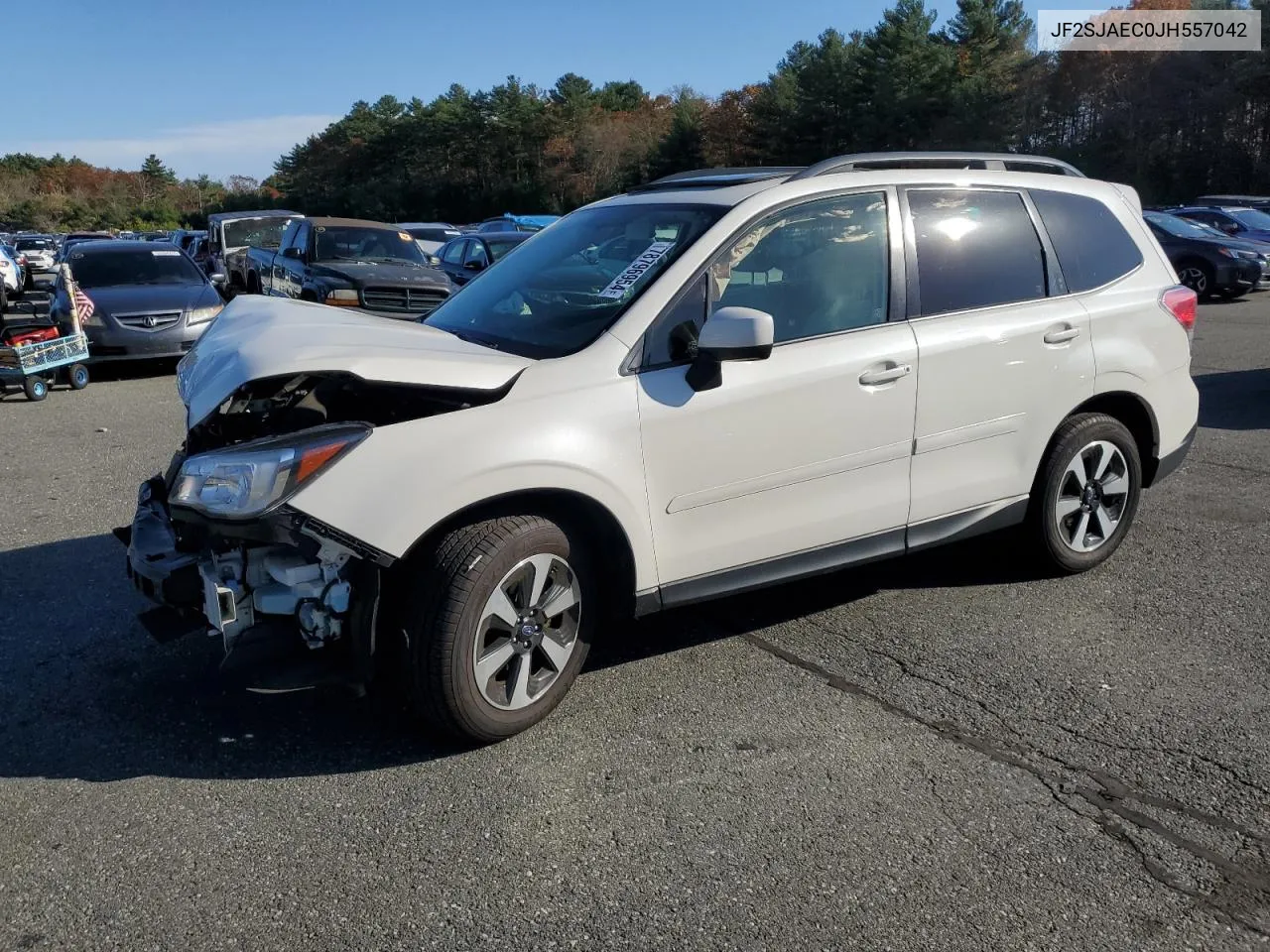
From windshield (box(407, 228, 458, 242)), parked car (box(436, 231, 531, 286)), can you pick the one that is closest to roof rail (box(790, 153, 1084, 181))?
parked car (box(436, 231, 531, 286))

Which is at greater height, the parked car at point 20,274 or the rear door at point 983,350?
the parked car at point 20,274

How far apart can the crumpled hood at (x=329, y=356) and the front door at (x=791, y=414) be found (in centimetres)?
61

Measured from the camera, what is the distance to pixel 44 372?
11234mm

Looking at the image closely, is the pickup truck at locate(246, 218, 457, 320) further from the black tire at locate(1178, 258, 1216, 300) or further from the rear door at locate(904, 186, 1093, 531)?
the black tire at locate(1178, 258, 1216, 300)

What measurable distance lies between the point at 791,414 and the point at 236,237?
18.1 metres

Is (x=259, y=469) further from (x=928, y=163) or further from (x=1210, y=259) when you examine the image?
(x=1210, y=259)

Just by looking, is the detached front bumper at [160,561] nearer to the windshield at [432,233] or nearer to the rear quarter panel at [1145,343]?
the rear quarter panel at [1145,343]

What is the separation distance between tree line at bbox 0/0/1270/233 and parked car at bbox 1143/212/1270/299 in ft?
89.0

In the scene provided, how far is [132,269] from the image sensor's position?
13273 millimetres

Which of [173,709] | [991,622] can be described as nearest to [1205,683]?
[991,622]

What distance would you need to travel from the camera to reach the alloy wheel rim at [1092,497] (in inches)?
197

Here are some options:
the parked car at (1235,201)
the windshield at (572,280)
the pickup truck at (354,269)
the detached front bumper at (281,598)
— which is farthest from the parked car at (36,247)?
the detached front bumper at (281,598)

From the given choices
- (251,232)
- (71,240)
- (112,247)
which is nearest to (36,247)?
(71,240)

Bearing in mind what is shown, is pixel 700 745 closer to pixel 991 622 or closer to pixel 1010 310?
pixel 991 622
